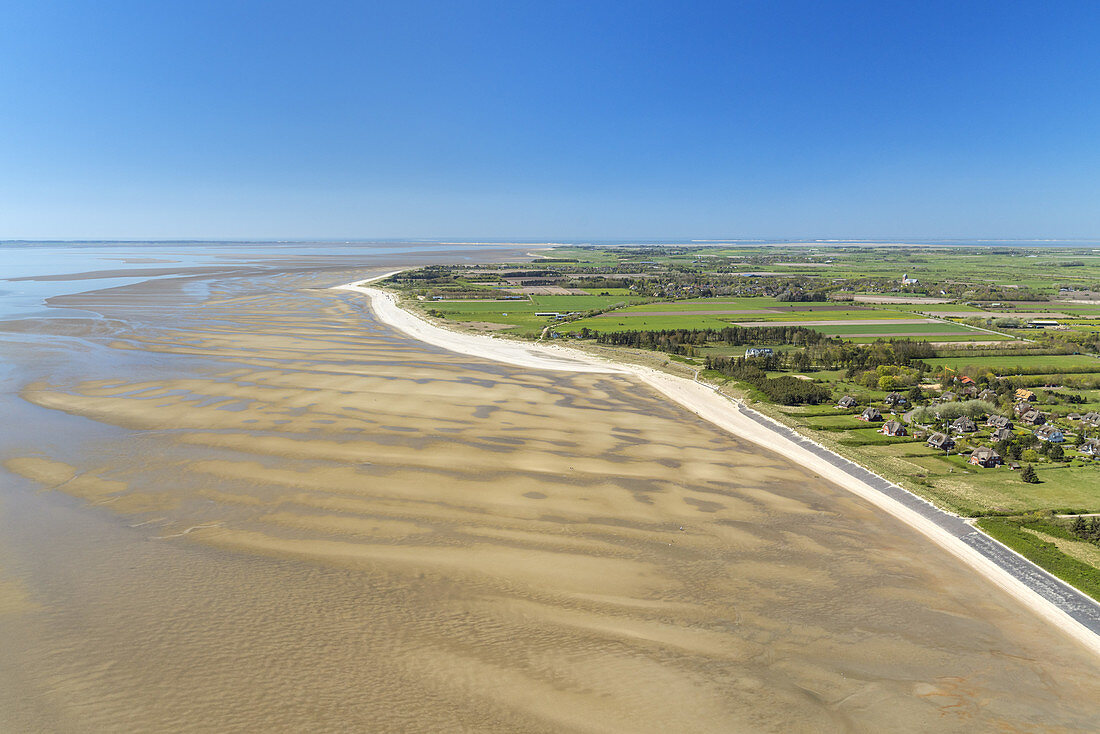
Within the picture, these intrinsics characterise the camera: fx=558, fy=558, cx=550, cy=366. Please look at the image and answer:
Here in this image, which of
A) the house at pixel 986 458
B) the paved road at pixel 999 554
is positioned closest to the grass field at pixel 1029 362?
the house at pixel 986 458

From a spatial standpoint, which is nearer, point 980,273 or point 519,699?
point 519,699

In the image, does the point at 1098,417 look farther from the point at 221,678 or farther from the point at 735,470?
the point at 221,678

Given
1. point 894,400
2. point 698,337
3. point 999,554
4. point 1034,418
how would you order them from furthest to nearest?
point 698,337, point 894,400, point 1034,418, point 999,554

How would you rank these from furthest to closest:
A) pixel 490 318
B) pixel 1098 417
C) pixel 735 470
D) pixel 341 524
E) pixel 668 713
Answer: pixel 490 318
pixel 1098 417
pixel 735 470
pixel 341 524
pixel 668 713

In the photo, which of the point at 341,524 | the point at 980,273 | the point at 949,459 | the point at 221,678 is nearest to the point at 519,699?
the point at 221,678

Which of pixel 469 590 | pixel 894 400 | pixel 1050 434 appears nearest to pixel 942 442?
pixel 1050 434

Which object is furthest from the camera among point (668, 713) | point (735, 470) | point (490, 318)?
point (490, 318)

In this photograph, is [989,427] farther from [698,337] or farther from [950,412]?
[698,337]

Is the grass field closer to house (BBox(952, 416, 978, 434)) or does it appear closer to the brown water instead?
house (BBox(952, 416, 978, 434))
